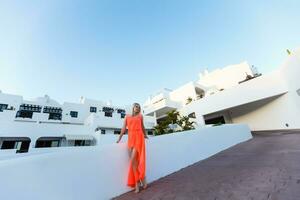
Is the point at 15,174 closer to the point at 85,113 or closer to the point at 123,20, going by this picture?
the point at 123,20

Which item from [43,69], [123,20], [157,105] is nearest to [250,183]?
[123,20]

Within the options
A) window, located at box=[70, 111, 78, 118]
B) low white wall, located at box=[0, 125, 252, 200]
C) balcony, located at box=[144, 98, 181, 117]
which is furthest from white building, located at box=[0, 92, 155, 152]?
low white wall, located at box=[0, 125, 252, 200]

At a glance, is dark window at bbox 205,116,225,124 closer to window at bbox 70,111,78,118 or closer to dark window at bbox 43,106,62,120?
window at bbox 70,111,78,118

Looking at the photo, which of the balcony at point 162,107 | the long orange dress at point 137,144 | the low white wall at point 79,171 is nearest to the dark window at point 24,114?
the balcony at point 162,107

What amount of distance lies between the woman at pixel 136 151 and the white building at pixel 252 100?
47.5 feet

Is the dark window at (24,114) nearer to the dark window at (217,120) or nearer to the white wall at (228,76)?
the dark window at (217,120)

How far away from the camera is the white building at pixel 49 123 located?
13.5 metres

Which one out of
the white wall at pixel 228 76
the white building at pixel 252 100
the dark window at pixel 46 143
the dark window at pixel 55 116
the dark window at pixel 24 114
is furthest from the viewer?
the white wall at pixel 228 76

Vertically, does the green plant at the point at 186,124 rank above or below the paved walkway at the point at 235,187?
above

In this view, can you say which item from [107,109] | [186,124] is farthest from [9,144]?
[186,124]

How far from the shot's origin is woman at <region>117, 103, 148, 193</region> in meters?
2.46

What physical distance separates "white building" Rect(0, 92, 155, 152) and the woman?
13.2m

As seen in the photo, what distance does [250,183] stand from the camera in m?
2.27

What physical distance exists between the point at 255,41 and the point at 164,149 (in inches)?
563
